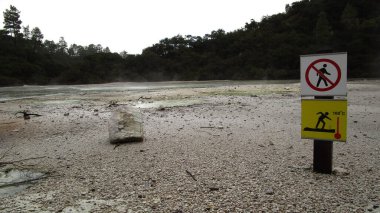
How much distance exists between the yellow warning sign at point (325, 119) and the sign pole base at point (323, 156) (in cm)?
14

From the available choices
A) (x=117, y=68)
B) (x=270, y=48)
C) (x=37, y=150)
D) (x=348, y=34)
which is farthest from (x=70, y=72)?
(x=37, y=150)

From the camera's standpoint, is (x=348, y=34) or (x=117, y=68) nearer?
(x=348, y=34)

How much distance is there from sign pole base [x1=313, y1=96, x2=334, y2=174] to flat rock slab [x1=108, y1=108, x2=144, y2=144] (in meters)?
3.32

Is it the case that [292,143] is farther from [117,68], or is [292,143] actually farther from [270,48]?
[117,68]

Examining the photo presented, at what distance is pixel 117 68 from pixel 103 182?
265ft

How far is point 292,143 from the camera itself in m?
5.54

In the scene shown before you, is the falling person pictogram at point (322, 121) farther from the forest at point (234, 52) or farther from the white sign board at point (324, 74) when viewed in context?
the forest at point (234, 52)

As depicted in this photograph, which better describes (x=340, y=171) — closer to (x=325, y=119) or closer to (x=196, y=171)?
(x=325, y=119)

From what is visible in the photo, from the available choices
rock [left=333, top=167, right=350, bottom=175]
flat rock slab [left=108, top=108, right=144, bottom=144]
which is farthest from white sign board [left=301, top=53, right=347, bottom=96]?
flat rock slab [left=108, top=108, right=144, bottom=144]

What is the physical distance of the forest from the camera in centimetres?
5819

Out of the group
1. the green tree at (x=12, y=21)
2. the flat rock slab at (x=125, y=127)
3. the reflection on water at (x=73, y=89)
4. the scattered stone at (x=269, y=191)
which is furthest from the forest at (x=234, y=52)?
the scattered stone at (x=269, y=191)

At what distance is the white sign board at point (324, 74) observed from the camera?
11.0ft

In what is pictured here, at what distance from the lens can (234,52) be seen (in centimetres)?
8412

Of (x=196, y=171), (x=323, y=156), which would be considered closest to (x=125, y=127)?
(x=196, y=171)
